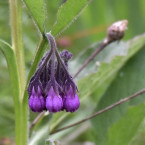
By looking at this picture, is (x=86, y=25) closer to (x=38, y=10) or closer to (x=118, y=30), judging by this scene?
(x=118, y=30)

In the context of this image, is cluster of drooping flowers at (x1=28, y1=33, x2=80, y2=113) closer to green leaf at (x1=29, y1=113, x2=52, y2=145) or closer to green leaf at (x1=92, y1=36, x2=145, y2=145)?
green leaf at (x1=29, y1=113, x2=52, y2=145)

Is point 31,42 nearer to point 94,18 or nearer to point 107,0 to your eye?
point 94,18

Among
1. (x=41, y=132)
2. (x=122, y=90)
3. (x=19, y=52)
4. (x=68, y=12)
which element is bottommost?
(x=122, y=90)

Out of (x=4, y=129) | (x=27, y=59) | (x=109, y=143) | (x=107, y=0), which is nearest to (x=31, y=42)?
(x=27, y=59)

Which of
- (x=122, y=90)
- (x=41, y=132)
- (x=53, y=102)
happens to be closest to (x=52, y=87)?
(x=53, y=102)

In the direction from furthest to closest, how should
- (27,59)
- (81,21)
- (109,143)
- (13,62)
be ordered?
(81,21) < (27,59) < (109,143) < (13,62)

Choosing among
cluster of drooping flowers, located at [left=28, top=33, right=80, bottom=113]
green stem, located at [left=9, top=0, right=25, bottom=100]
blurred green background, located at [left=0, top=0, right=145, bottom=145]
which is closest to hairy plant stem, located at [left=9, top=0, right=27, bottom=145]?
green stem, located at [left=9, top=0, right=25, bottom=100]

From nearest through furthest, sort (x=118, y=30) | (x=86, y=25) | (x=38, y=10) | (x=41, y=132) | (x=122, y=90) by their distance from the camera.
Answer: (x=38, y=10) → (x=41, y=132) → (x=118, y=30) → (x=122, y=90) → (x=86, y=25)

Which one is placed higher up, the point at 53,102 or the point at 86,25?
the point at 53,102
